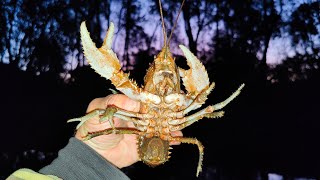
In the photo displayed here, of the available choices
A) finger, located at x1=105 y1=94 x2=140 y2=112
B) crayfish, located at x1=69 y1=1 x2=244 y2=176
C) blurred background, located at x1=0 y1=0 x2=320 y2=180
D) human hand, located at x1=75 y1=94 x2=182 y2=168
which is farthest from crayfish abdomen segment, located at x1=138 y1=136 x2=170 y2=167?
blurred background, located at x1=0 y1=0 x2=320 y2=180

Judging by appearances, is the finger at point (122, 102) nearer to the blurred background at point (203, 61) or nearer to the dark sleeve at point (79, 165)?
the dark sleeve at point (79, 165)

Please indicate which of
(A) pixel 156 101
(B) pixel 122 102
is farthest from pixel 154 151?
(B) pixel 122 102

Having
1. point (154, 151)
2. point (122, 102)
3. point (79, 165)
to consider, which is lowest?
point (79, 165)

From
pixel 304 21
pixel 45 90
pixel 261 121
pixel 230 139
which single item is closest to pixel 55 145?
pixel 45 90

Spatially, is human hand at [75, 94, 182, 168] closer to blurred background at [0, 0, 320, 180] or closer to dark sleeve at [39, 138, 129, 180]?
dark sleeve at [39, 138, 129, 180]

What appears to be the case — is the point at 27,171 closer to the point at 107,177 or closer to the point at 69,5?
the point at 107,177

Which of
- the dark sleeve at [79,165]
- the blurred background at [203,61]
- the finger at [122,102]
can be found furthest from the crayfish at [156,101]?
the blurred background at [203,61]

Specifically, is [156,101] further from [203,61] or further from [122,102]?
[203,61]
